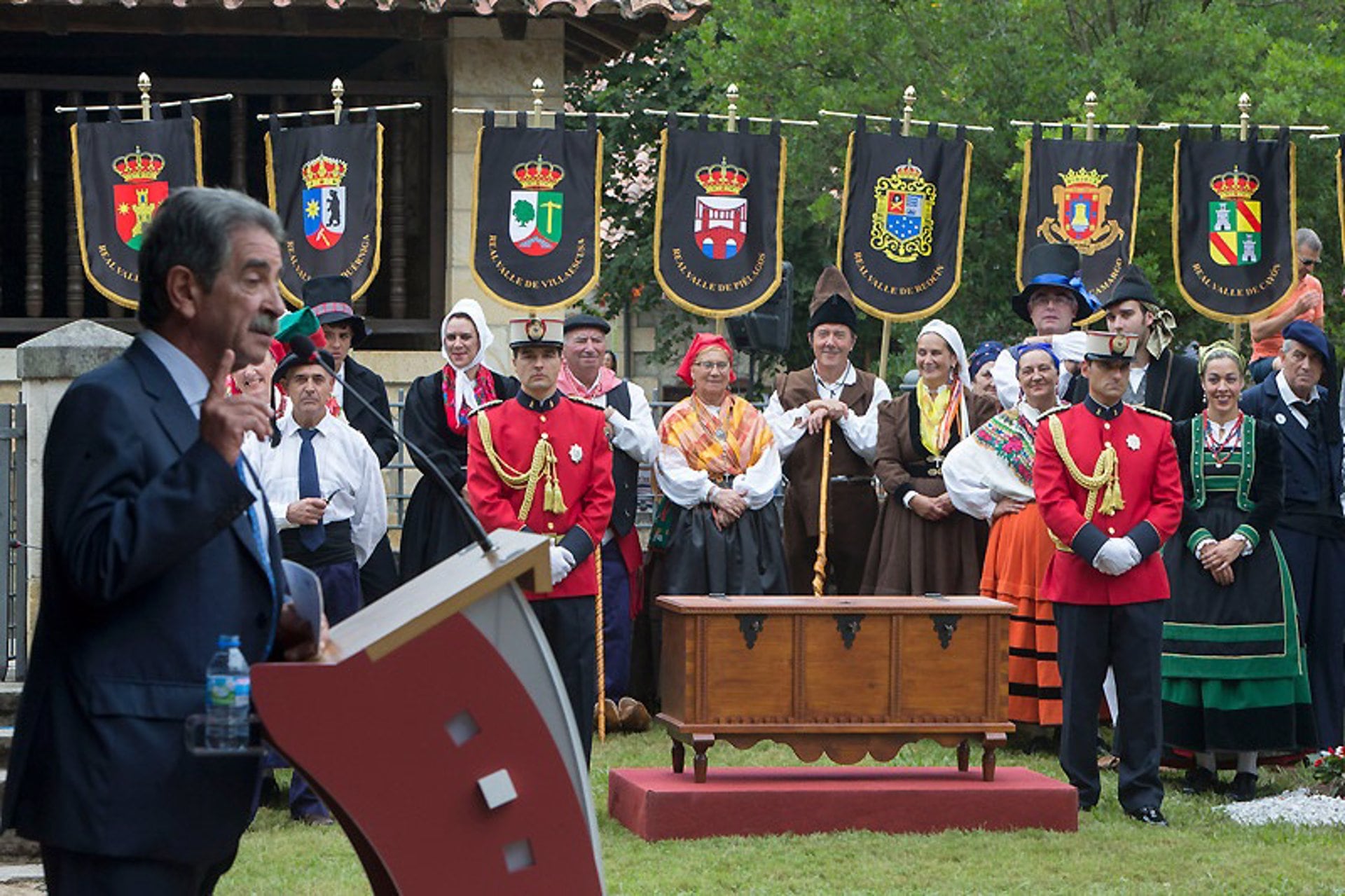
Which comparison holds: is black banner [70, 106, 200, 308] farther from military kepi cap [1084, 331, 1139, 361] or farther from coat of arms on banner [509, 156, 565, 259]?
military kepi cap [1084, 331, 1139, 361]

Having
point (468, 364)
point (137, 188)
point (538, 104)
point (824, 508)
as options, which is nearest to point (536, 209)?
point (538, 104)

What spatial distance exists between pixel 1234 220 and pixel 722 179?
3.05 meters

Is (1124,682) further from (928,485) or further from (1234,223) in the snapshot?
(1234,223)

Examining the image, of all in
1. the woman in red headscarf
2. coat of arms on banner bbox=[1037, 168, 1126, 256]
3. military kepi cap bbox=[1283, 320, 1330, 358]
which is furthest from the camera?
coat of arms on banner bbox=[1037, 168, 1126, 256]

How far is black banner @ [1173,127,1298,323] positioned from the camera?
12.2 m

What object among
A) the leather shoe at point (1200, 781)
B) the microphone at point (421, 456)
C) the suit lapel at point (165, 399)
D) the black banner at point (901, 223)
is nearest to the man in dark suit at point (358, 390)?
the black banner at point (901, 223)

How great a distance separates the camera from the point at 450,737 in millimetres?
3666

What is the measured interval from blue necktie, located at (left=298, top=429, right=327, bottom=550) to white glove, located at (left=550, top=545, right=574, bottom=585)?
39.8 inches

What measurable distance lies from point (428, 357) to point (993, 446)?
4.26m

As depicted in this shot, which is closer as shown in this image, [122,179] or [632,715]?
[632,715]

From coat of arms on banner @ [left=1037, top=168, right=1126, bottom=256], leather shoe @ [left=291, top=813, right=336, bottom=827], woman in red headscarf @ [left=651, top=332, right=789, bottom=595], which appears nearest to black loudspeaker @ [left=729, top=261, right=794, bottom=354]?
coat of arms on banner @ [left=1037, top=168, right=1126, bottom=256]

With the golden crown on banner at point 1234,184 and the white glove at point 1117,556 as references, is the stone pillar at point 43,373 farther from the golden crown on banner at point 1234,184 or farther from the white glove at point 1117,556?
the golden crown on banner at point 1234,184

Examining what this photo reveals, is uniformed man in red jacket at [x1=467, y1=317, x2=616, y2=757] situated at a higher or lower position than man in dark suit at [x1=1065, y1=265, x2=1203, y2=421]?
lower

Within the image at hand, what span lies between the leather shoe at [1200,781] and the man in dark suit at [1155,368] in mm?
1757
